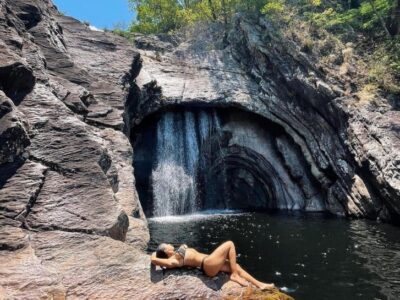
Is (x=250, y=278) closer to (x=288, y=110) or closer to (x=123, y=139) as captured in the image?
(x=123, y=139)

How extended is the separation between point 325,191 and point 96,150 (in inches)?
730

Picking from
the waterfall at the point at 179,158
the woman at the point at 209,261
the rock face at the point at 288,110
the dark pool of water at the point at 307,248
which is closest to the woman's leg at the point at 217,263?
the woman at the point at 209,261

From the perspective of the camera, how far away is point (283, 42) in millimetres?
29172

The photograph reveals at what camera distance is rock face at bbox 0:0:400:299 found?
880cm

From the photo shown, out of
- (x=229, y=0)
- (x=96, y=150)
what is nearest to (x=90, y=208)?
(x=96, y=150)

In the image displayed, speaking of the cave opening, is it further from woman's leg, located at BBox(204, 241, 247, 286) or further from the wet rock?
woman's leg, located at BBox(204, 241, 247, 286)

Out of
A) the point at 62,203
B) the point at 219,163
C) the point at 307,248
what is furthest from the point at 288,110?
the point at 62,203

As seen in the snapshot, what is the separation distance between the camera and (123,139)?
18266 millimetres

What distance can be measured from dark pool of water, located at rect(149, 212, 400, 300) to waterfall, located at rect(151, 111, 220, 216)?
2.86 metres

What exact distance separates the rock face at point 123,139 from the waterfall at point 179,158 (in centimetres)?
126

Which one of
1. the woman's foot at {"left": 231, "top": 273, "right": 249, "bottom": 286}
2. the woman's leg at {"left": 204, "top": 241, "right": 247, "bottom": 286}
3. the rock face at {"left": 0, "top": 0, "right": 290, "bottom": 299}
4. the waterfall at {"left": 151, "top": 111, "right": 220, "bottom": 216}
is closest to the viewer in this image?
the rock face at {"left": 0, "top": 0, "right": 290, "bottom": 299}

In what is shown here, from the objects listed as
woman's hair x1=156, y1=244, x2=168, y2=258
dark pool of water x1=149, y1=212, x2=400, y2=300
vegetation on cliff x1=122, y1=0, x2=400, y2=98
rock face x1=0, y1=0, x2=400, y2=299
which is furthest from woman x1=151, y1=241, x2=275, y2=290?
vegetation on cliff x1=122, y1=0, x2=400, y2=98

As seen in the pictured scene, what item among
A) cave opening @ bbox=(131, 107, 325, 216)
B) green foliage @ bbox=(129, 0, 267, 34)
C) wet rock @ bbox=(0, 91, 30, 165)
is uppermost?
green foliage @ bbox=(129, 0, 267, 34)

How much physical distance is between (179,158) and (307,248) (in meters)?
14.4
